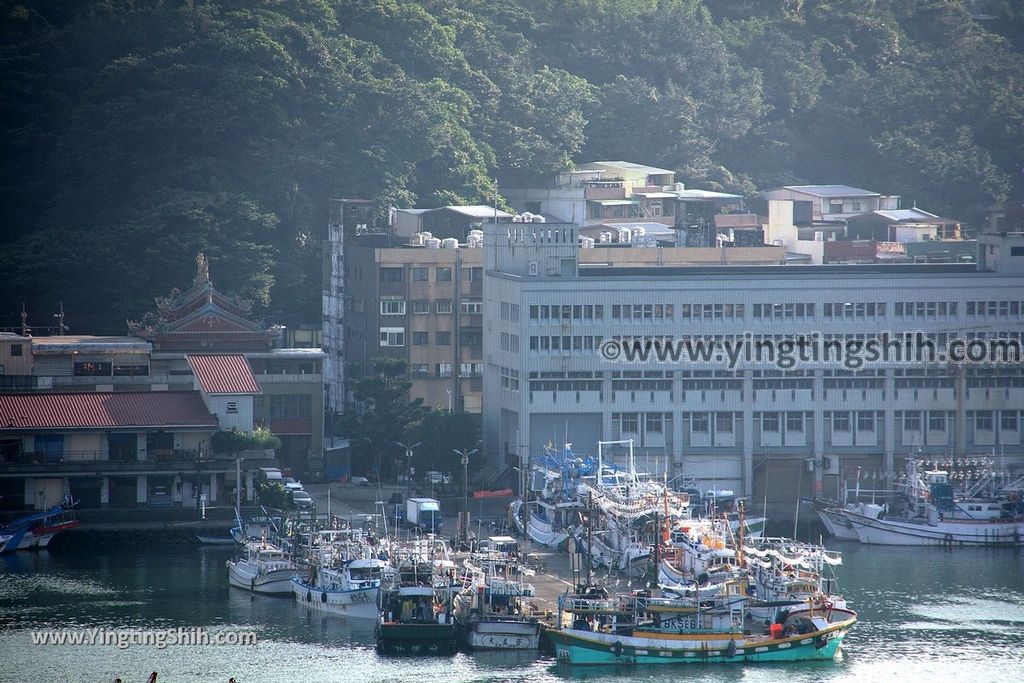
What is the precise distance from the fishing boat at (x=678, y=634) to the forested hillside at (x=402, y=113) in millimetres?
41335

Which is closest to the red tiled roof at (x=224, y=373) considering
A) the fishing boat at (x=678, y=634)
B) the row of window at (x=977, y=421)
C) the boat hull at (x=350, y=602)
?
the boat hull at (x=350, y=602)

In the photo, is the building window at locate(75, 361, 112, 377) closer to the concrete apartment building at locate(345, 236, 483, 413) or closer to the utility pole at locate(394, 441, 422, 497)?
the utility pole at locate(394, 441, 422, 497)

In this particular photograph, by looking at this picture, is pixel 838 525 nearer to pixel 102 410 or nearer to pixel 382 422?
pixel 382 422

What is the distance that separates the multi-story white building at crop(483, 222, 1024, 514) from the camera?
83750 mm

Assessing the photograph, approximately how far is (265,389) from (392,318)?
751cm

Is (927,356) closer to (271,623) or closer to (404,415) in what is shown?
(404,415)

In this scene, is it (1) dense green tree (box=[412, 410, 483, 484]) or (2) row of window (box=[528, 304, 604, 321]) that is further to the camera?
(1) dense green tree (box=[412, 410, 483, 484])

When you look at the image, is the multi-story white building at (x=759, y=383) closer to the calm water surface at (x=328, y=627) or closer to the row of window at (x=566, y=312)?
the row of window at (x=566, y=312)

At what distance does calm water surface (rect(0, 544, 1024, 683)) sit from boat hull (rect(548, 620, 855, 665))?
0.38 metres

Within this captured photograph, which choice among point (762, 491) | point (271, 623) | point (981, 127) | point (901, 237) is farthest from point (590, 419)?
point (981, 127)

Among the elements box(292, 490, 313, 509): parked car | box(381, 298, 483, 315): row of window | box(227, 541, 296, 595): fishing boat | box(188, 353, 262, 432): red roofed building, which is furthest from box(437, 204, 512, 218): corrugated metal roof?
box(227, 541, 296, 595): fishing boat

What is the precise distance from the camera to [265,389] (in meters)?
86.8

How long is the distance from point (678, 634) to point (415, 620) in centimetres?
672

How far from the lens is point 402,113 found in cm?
11206
